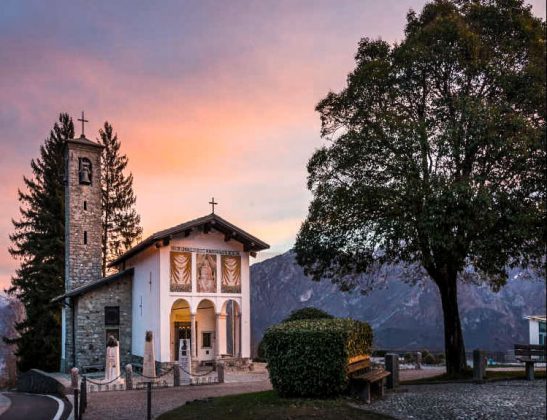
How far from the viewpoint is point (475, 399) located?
1327cm

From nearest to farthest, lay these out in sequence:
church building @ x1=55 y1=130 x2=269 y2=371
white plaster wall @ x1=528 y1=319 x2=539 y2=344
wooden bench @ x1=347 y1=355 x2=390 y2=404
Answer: wooden bench @ x1=347 y1=355 x2=390 y2=404 → church building @ x1=55 y1=130 x2=269 y2=371 → white plaster wall @ x1=528 y1=319 x2=539 y2=344

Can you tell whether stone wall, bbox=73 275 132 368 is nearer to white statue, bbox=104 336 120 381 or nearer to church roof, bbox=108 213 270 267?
church roof, bbox=108 213 270 267

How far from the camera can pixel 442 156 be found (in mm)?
18203

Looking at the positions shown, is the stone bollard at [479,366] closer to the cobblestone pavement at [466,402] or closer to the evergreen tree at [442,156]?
the cobblestone pavement at [466,402]

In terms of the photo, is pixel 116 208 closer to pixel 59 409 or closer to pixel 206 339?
pixel 206 339

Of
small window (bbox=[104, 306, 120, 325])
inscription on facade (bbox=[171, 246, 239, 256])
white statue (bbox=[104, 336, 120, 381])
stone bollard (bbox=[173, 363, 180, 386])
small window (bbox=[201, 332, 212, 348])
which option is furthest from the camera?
small window (bbox=[201, 332, 212, 348])

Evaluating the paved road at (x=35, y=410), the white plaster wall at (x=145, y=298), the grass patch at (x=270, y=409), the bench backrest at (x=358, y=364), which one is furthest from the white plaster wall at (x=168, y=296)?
the bench backrest at (x=358, y=364)

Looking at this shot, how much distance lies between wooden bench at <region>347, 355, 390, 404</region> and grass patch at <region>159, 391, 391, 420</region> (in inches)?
18.0

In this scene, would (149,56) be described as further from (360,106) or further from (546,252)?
(546,252)

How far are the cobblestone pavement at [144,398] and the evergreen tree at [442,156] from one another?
5.16 meters

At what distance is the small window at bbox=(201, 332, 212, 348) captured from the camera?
3180 centimetres

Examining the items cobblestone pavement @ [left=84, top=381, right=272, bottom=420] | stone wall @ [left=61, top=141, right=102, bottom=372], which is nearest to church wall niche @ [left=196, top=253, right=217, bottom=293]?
cobblestone pavement @ [left=84, top=381, right=272, bottom=420]

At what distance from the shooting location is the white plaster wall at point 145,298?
91.0 ft

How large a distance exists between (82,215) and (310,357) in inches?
939
